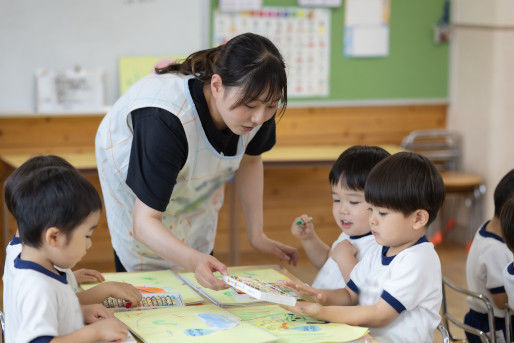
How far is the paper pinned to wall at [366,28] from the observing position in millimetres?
4741

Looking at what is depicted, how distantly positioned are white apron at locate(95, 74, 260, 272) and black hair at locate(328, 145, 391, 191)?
257mm

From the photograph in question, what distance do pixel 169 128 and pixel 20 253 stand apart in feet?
1.61

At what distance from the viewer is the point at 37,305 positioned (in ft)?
4.29

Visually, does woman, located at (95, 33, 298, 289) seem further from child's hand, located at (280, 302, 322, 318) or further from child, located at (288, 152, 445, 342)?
child, located at (288, 152, 445, 342)

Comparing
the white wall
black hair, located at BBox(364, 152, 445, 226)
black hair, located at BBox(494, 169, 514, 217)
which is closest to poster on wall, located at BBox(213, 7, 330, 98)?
the white wall

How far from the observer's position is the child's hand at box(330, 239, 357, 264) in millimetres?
1893

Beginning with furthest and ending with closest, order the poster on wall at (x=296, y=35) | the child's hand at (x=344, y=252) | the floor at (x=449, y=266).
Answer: the poster on wall at (x=296, y=35), the floor at (x=449, y=266), the child's hand at (x=344, y=252)

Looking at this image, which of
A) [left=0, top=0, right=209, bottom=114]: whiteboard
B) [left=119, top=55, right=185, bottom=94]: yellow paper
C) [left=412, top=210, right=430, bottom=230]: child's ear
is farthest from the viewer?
[left=119, top=55, right=185, bottom=94]: yellow paper

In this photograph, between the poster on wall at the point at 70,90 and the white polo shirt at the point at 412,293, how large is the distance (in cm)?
299

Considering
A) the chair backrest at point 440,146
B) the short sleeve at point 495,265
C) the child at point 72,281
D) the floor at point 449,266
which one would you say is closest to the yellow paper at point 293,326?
the child at point 72,281

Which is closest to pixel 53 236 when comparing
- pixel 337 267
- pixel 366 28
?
pixel 337 267

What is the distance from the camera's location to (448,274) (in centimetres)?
436

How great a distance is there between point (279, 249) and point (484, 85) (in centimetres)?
320

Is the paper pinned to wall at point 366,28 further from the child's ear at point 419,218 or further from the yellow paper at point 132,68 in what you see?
the child's ear at point 419,218
